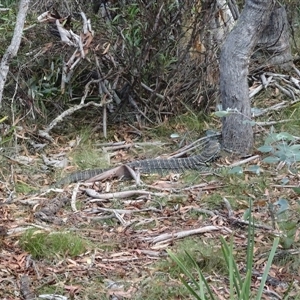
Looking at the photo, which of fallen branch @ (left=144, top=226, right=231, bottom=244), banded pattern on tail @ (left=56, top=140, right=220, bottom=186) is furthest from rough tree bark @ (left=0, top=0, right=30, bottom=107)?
fallen branch @ (left=144, top=226, right=231, bottom=244)

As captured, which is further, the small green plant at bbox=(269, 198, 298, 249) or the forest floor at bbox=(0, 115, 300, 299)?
the small green plant at bbox=(269, 198, 298, 249)

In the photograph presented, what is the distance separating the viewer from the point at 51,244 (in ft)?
13.3

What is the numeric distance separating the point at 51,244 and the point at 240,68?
8.11ft

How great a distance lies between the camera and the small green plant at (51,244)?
4012 mm

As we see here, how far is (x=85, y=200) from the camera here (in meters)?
4.98

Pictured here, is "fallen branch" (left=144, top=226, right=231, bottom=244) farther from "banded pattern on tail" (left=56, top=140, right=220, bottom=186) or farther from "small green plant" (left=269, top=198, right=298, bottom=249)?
"banded pattern on tail" (left=56, top=140, right=220, bottom=186)

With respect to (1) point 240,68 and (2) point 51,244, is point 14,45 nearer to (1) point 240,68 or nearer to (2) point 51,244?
(2) point 51,244

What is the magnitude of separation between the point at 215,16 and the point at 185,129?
1.20 m

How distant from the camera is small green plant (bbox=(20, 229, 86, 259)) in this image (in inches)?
158

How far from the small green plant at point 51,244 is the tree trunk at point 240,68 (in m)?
2.05

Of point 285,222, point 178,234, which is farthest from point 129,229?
point 285,222

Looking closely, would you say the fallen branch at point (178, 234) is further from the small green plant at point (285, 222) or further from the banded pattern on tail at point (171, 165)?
the banded pattern on tail at point (171, 165)

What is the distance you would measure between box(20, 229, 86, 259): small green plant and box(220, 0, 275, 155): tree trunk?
Answer: 2051 millimetres

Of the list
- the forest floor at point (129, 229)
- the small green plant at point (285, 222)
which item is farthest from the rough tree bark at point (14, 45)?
the small green plant at point (285, 222)
